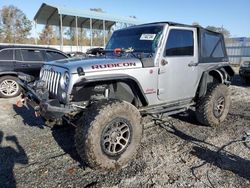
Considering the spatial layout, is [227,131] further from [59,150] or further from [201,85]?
[59,150]

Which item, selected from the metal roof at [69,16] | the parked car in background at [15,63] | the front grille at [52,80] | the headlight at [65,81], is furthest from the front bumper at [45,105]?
the metal roof at [69,16]

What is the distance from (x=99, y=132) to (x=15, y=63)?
640cm

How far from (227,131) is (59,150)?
3409 millimetres

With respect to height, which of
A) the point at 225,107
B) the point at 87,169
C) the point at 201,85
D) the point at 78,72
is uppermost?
A: the point at 78,72

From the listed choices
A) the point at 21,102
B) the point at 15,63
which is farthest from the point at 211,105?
the point at 15,63

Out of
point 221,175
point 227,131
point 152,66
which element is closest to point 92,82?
point 152,66

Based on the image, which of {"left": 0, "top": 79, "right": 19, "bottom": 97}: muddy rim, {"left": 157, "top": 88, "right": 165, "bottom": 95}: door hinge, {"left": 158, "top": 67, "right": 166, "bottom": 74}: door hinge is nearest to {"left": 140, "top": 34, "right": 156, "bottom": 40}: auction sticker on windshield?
{"left": 158, "top": 67, "right": 166, "bottom": 74}: door hinge

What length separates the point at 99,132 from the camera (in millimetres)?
3695

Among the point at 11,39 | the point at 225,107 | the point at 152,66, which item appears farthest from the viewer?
the point at 11,39

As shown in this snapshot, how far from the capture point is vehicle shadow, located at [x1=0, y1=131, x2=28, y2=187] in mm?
3600

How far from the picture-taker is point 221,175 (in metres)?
3.70

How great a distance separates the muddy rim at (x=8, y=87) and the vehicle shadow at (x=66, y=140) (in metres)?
3.95

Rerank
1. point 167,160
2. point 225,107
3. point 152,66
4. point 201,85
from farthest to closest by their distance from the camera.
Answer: point 225,107, point 201,85, point 152,66, point 167,160

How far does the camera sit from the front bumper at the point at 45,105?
142 inches
